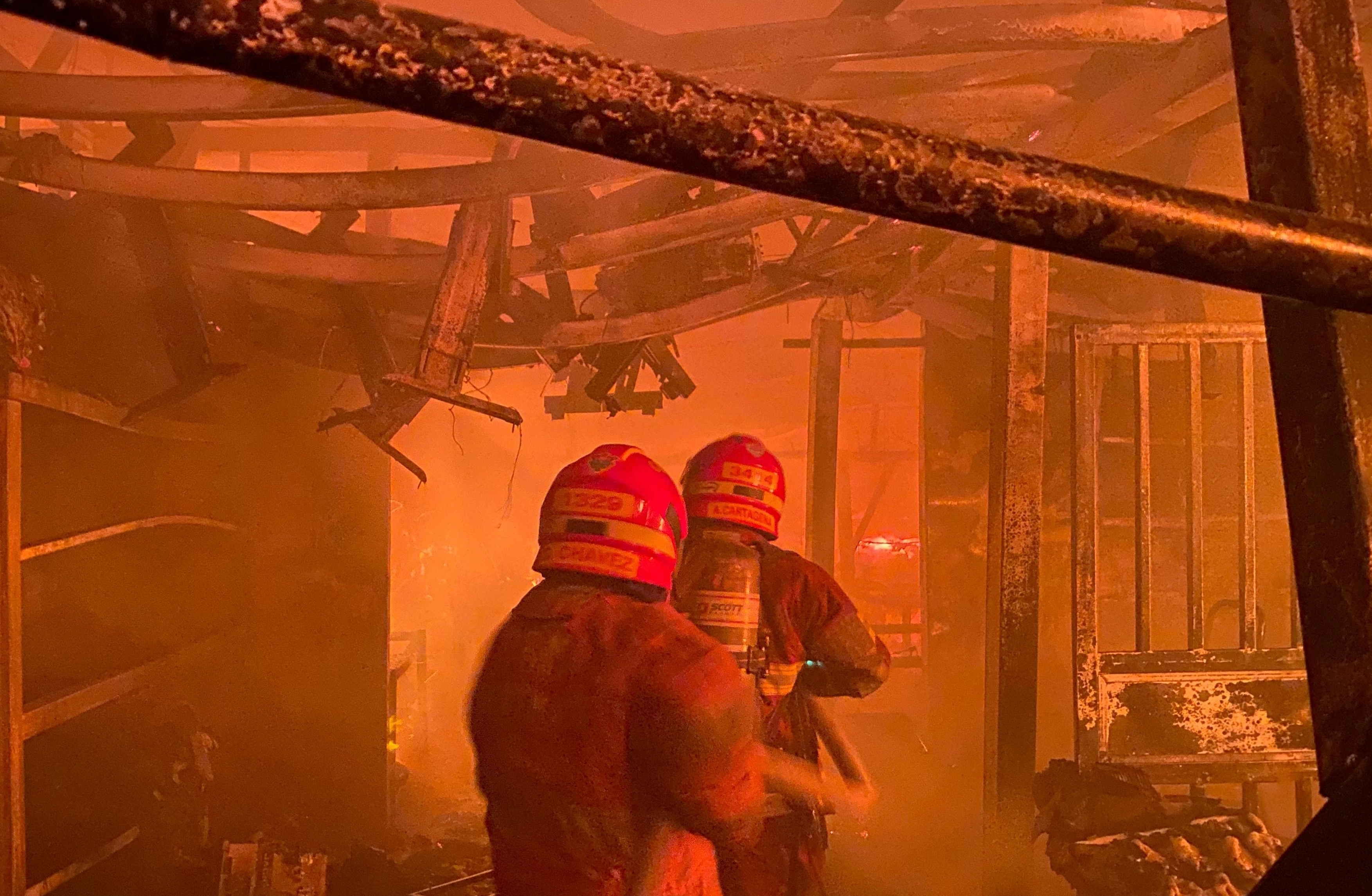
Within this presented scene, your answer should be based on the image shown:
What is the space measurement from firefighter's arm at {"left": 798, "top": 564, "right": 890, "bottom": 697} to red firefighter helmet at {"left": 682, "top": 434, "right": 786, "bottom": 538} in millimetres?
342

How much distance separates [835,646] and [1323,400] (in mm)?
3375

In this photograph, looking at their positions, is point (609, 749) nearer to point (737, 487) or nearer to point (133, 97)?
point (737, 487)

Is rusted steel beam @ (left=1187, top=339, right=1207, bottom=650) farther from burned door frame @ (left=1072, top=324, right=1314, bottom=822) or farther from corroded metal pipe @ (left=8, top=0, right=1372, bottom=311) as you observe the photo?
corroded metal pipe @ (left=8, top=0, right=1372, bottom=311)

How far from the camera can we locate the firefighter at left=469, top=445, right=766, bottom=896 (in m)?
2.38

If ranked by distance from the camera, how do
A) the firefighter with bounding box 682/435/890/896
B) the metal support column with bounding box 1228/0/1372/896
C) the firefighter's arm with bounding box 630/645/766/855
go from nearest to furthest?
the metal support column with bounding box 1228/0/1372/896, the firefighter's arm with bounding box 630/645/766/855, the firefighter with bounding box 682/435/890/896

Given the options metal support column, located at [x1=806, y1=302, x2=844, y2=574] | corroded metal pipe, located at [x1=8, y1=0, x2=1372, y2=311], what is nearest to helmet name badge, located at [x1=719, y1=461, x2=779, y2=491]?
metal support column, located at [x1=806, y1=302, x2=844, y2=574]

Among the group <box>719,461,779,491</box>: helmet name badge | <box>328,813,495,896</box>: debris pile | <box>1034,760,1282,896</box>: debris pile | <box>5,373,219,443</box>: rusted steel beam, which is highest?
<box>5,373,219,443</box>: rusted steel beam

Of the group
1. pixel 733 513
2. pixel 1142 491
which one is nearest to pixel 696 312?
pixel 733 513

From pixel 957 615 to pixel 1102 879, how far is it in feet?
16.9

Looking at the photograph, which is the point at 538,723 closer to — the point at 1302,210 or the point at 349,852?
the point at 1302,210

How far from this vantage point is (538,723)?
7.89ft

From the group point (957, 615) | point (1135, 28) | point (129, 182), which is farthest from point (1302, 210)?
point (957, 615)

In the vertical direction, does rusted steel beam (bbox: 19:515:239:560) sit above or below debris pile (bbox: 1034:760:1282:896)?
above

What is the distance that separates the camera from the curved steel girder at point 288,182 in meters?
3.09
